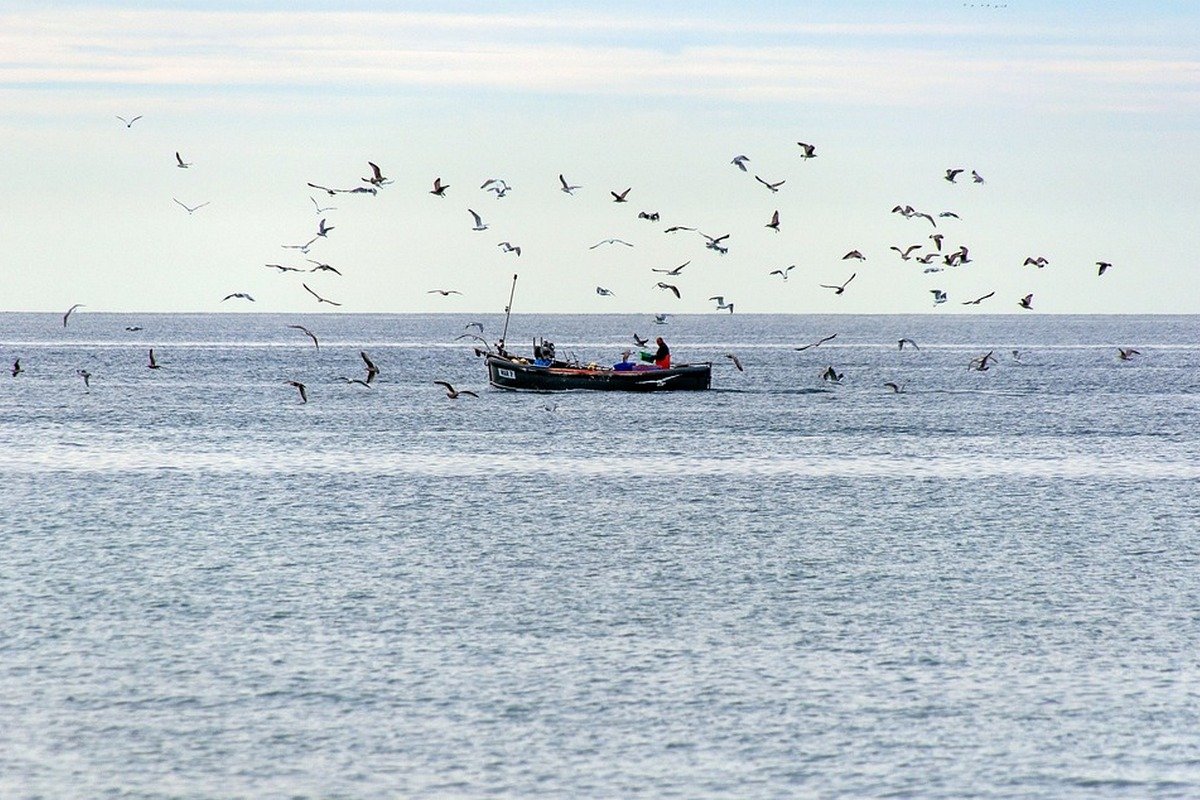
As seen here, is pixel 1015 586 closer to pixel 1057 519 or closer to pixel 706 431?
pixel 1057 519

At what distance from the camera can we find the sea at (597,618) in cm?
1845

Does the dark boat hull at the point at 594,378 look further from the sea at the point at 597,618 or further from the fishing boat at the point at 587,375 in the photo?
the sea at the point at 597,618

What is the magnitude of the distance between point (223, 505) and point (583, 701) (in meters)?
23.5

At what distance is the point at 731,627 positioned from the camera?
25.9 meters

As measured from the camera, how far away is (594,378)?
265 ft

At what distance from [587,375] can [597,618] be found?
5433 centimetres

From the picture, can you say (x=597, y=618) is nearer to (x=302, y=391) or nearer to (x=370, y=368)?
(x=302, y=391)

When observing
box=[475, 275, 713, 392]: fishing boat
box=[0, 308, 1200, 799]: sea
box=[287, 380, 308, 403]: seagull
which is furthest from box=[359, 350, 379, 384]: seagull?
box=[0, 308, 1200, 799]: sea

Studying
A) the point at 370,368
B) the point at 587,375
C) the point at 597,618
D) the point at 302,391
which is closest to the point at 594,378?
the point at 587,375

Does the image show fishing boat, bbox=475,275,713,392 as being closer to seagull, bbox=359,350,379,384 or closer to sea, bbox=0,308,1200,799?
seagull, bbox=359,350,379,384

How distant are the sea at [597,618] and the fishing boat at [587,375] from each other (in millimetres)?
18968

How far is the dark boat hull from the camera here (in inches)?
3191

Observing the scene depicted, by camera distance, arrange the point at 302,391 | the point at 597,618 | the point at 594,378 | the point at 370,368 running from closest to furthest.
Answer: the point at 597,618, the point at 302,391, the point at 594,378, the point at 370,368

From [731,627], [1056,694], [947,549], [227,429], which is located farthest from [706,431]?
[1056,694]
